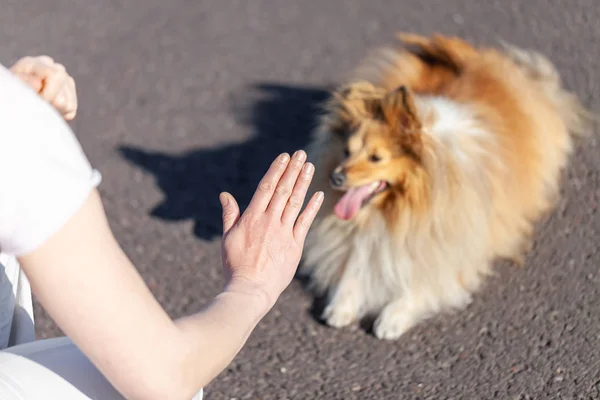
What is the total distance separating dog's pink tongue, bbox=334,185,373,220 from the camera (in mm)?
3047

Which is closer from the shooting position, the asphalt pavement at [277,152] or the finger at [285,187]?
the finger at [285,187]

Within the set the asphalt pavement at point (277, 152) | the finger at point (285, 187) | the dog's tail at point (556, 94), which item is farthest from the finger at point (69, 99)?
the dog's tail at point (556, 94)

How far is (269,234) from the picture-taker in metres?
1.51

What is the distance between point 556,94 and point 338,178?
5.40 feet

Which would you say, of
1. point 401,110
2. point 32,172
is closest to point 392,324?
point 401,110

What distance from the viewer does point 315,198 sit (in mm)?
1649

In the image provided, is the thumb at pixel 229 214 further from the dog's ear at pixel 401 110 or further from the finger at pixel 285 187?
the dog's ear at pixel 401 110

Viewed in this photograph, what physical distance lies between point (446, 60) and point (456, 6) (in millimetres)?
2035

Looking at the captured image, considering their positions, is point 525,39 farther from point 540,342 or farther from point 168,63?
point 540,342

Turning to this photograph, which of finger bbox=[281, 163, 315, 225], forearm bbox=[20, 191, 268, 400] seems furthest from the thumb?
forearm bbox=[20, 191, 268, 400]

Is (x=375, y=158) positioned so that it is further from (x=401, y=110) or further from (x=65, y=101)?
(x=65, y=101)

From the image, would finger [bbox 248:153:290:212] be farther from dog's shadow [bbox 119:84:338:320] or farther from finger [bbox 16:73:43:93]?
dog's shadow [bbox 119:84:338:320]

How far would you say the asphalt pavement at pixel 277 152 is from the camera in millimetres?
2785

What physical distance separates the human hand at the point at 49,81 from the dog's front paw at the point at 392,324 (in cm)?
169
